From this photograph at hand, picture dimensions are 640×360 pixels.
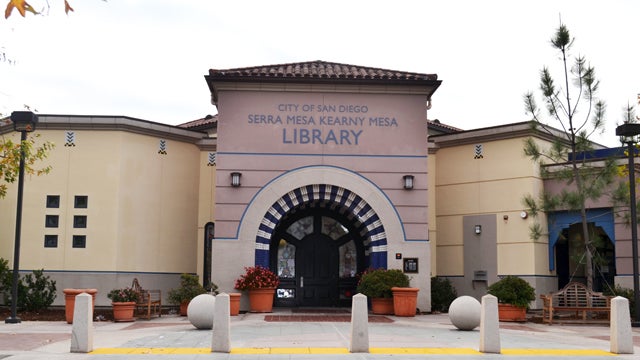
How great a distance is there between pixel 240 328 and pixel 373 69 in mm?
10045

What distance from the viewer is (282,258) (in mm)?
22266

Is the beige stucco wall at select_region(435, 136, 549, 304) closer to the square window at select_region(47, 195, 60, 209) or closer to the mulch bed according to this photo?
the mulch bed

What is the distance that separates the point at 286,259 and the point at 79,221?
6233 mm

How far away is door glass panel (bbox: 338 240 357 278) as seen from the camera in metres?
22.3

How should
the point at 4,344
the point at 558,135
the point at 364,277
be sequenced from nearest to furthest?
1. the point at 4,344
2. the point at 364,277
3. the point at 558,135

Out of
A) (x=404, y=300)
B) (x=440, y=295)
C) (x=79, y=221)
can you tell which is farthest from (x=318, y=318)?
(x=79, y=221)

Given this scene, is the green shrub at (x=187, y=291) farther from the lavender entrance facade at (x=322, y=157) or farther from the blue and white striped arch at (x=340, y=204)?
the blue and white striped arch at (x=340, y=204)

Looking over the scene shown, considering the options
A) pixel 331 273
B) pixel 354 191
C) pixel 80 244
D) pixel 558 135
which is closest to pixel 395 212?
pixel 354 191

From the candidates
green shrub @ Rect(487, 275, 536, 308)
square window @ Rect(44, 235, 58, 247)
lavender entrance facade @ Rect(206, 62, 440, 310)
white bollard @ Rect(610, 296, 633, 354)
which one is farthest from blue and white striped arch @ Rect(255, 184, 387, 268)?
white bollard @ Rect(610, 296, 633, 354)

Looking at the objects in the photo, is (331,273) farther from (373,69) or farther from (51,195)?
(51,195)

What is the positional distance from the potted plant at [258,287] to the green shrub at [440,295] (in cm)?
504

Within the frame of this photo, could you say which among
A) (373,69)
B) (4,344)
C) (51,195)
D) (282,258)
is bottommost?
(4,344)

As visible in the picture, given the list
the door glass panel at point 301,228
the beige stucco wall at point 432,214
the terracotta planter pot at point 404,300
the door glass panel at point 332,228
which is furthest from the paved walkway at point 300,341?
the beige stucco wall at point 432,214

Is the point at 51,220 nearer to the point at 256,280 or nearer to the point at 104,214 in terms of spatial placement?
the point at 104,214
